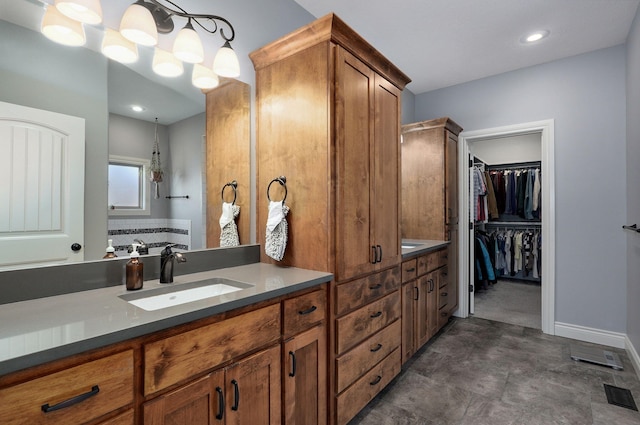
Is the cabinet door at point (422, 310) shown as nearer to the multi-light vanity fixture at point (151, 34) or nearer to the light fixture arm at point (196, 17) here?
the multi-light vanity fixture at point (151, 34)

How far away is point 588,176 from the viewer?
299 centimetres

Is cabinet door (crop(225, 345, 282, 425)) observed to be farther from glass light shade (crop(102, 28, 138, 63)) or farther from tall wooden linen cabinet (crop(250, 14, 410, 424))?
glass light shade (crop(102, 28, 138, 63))

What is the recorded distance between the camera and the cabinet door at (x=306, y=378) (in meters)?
1.38

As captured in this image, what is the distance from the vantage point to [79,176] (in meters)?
1.29

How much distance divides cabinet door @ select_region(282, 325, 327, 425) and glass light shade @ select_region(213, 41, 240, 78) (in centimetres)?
142

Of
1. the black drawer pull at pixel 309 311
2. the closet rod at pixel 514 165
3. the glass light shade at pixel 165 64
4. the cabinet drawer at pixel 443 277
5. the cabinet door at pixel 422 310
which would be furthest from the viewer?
the closet rod at pixel 514 165

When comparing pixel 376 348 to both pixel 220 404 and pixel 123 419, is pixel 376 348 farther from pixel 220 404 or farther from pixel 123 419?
pixel 123 419

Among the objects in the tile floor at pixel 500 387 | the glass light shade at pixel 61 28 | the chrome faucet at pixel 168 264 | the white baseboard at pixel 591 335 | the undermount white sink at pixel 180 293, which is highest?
the glass light shade at pixel 61 28

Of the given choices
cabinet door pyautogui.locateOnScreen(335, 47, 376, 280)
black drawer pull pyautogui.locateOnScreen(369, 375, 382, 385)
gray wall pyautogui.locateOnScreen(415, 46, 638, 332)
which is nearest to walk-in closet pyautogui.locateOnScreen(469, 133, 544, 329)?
gray wall pyautogui.locateOnScreen(415, 46, 638, 332)

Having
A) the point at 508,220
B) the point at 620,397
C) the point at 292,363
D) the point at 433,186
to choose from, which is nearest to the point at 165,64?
the point at 292,363

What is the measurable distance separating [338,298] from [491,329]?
2.45 m

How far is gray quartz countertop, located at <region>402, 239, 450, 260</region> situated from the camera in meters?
2.45

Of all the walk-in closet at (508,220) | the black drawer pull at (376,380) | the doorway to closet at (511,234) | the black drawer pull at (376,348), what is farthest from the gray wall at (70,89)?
the walk-in closet at (508,220)

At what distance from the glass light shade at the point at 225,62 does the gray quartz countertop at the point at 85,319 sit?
3.74 ft
